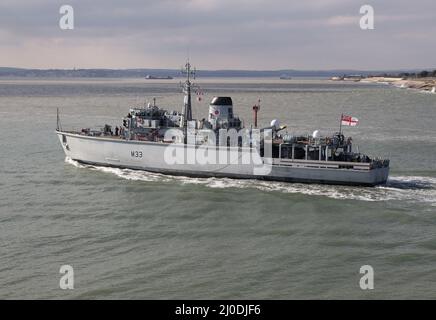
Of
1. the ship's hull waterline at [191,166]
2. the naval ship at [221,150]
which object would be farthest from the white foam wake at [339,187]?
the naval ship at [221,150]

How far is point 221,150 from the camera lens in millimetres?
45688

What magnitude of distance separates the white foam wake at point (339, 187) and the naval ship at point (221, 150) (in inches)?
26.0

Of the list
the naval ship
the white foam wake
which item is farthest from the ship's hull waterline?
the white foam wake

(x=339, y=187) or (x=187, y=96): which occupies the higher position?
(x=187, y=96)

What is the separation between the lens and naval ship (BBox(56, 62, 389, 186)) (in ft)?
143

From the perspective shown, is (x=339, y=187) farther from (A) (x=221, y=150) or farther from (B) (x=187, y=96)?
(B) (x=187, y=96)

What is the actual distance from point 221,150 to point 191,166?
9.96ft

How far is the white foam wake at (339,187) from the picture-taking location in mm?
39750

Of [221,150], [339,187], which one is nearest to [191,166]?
[221,150]

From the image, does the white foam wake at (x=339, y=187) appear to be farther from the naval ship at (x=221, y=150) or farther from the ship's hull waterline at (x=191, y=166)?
the naval ship at (x=221, y=150)

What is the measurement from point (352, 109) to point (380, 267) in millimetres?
90263

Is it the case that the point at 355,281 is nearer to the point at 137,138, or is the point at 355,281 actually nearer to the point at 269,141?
the point at 269,141

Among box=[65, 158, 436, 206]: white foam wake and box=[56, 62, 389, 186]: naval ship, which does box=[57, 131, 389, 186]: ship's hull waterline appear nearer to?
box=[56, 62, 389, 186]: naval ship
